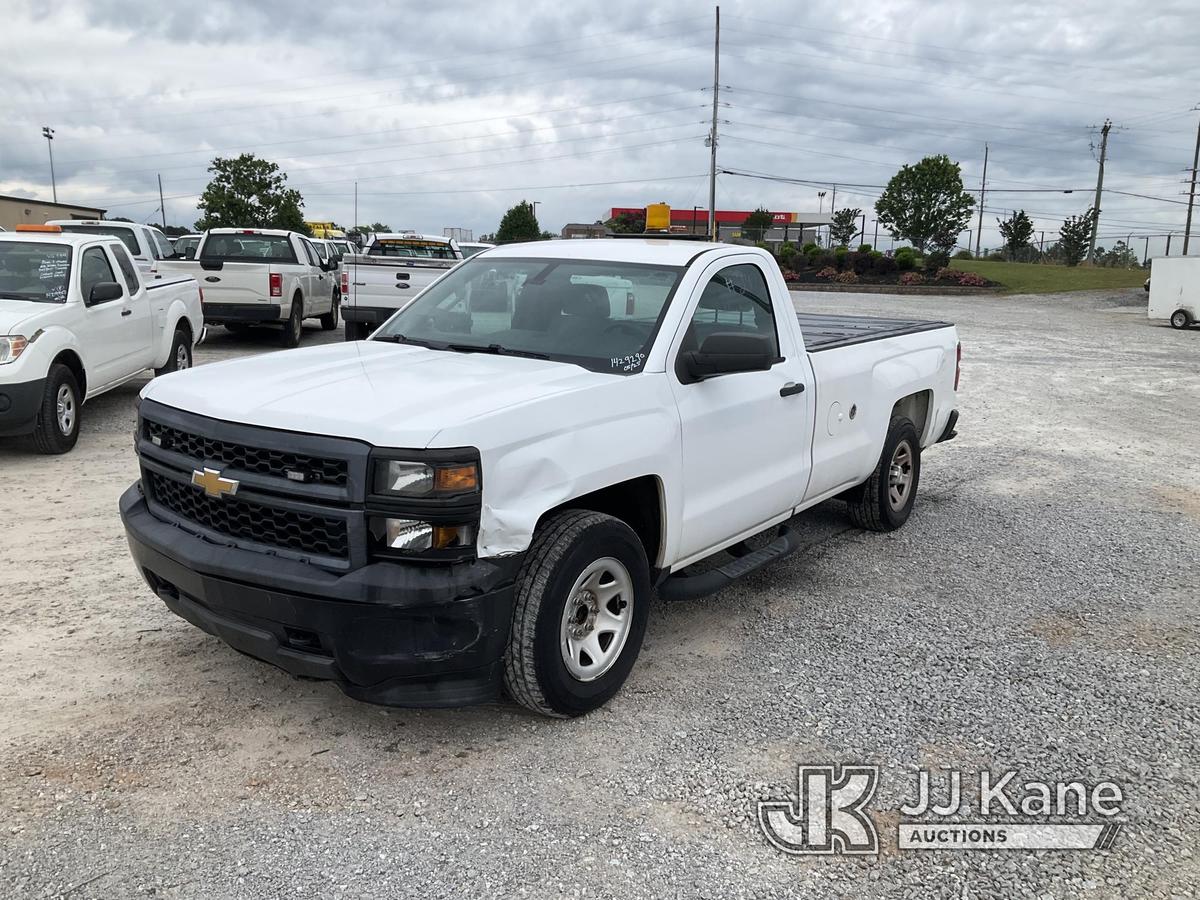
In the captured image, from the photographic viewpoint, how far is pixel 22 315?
26.4 ft

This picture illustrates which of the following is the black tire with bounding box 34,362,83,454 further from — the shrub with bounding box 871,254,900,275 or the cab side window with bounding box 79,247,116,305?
the shrub with bounding box 871,254,900,275

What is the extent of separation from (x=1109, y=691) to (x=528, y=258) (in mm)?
3394

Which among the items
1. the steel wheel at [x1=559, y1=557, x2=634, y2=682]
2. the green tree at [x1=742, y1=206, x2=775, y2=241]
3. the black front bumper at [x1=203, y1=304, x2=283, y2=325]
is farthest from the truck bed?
the green tree at [x1=742, y1=206, x2=775, y2=241]

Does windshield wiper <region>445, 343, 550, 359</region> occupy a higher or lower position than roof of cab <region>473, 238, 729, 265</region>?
lower

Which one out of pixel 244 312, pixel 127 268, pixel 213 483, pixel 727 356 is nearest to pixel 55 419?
pixel 127 268

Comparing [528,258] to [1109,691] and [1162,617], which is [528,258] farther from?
[1162,617]

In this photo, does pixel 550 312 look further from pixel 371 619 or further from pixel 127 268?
pixel 127 268

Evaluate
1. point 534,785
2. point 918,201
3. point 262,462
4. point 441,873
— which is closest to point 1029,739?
point 534,785

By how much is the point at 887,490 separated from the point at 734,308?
2145mm

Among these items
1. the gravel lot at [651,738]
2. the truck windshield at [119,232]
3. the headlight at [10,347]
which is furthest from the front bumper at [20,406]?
the truck windshield at [119,232]

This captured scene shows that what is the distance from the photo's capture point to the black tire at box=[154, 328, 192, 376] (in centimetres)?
1108

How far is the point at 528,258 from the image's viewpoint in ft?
16.6

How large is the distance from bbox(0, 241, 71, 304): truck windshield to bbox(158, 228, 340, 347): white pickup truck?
5.40 meters

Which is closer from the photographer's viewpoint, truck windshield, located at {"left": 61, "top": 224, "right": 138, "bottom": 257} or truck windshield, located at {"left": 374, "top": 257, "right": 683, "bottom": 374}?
truck windshield, located at {"left": 374, "top": 257, "right": 683, "bottom": 374}
